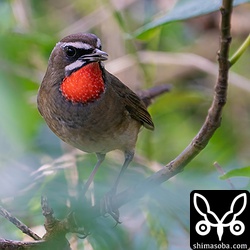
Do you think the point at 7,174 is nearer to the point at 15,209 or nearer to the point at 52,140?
the point at 15,209

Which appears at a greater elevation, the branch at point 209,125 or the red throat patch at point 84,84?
the red throat patch at point 84,84

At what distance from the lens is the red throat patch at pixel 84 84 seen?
2459 millimetres

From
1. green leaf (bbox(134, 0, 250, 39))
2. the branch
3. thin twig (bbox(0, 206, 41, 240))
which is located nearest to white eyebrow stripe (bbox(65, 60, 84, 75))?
green leaf (bbox(134, 0, 250, 39))

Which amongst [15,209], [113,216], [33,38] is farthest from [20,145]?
[15,209]

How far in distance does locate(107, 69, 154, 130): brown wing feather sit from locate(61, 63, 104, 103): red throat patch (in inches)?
7.7

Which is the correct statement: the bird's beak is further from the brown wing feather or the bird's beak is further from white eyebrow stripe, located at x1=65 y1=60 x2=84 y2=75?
the brown wing feather

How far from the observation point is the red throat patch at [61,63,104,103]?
8.07ft

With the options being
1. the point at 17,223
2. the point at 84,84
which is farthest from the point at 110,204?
the point at 84,84

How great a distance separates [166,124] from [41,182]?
7.51ft

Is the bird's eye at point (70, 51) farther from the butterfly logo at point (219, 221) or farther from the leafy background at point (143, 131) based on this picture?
the butterfly logo at point (219, 221)

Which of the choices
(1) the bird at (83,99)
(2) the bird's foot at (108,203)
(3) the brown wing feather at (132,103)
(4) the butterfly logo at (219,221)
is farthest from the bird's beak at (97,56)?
(4) the butterfly logo at (219,221)

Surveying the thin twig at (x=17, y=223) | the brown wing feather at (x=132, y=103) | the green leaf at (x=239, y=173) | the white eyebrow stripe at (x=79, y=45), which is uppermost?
the brown wing feather at (x=132, y=103)

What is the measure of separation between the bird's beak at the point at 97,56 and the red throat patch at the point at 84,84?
47 millimetres

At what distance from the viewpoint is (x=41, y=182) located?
2.14 meters
